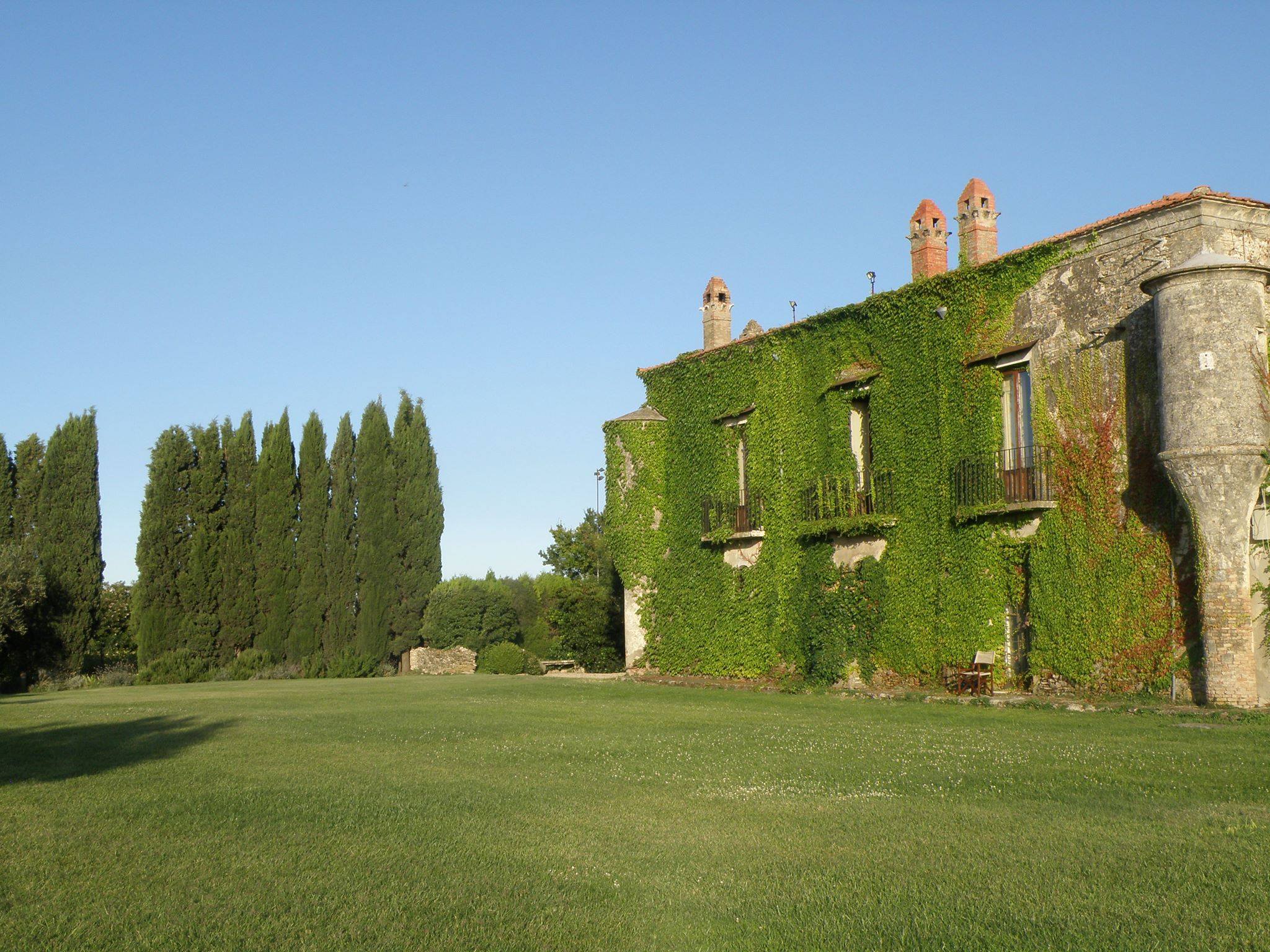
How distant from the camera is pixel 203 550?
42.9 metres

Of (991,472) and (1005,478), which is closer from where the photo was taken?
(1005,478)

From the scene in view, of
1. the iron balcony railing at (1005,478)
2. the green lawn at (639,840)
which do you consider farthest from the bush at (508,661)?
the green lawn at (639,840)

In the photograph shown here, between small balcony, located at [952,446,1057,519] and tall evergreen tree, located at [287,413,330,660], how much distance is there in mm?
28980

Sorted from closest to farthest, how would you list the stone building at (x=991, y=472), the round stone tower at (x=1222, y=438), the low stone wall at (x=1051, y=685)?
the round stone tower at (x=1222, y=438), the stone building at (x=991, y=472), the low stone wall at (x=1051, y=685)

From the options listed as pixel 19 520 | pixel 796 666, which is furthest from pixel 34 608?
pixel 796 666

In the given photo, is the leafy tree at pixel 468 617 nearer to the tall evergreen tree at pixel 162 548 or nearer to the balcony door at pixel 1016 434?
the tall evergreen tree at pixel 162 548

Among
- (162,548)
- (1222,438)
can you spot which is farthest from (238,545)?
(1222,438)

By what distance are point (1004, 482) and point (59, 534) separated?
34.6 metres

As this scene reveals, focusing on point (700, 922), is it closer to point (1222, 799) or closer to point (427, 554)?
point (1222, 799)

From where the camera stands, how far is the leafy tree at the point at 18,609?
1446 inches

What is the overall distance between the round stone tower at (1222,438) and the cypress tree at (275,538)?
113 ft

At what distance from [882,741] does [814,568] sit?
12.8m

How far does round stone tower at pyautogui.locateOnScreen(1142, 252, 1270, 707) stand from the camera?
57.4 ft

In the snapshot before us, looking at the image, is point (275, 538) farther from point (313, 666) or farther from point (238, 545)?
point (313, 666)
